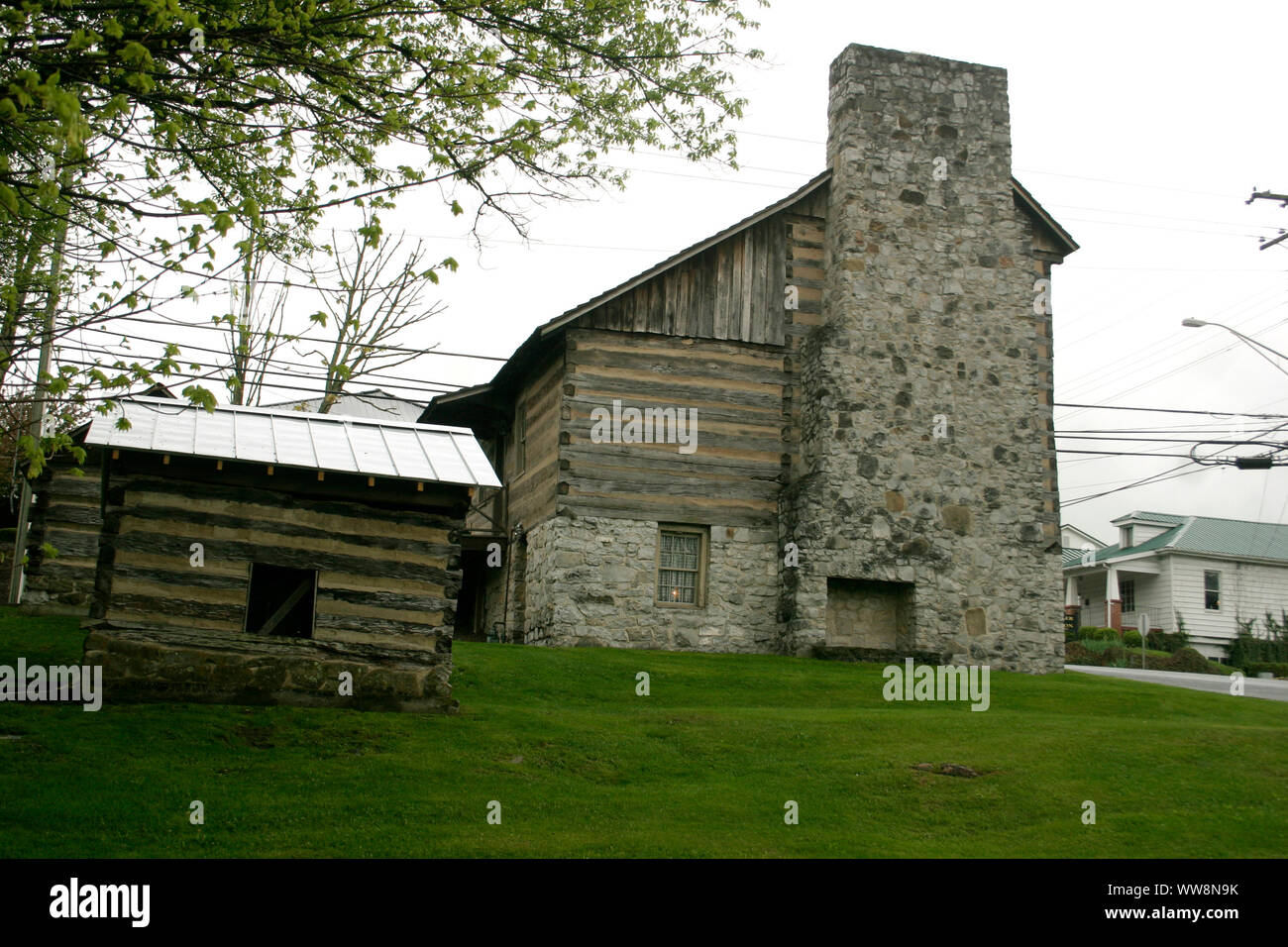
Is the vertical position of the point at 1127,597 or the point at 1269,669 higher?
the point at 1127,597

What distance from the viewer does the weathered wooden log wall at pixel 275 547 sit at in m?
15.3

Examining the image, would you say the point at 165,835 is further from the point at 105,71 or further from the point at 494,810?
the point at 105,71

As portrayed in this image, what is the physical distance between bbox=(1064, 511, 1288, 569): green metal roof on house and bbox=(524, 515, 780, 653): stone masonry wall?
1249 inches

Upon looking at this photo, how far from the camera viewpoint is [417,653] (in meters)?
16.3

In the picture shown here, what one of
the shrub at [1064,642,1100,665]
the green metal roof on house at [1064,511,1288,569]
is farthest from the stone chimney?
the green metal roof on house at [1064,511,1288,569]

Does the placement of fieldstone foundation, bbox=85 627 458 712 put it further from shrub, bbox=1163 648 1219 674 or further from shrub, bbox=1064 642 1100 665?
shrub, bbox=1163 648 1219 674

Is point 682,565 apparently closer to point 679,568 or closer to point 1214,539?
point 679,568

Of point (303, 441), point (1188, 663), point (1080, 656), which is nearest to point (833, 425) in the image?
point (303, 441)

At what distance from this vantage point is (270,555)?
52.3ft

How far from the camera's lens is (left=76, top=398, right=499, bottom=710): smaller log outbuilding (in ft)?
49.8

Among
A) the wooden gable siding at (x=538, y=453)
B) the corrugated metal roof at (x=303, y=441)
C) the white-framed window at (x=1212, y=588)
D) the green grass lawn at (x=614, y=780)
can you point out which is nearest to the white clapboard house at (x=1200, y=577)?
the white-framed window at (x=1212, y=588)

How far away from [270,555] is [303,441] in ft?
5.56

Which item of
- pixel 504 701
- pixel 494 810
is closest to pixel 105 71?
pixel 494 810

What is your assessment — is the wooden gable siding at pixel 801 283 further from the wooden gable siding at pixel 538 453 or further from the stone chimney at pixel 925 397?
the wooden gable siding at pixel 538 453
